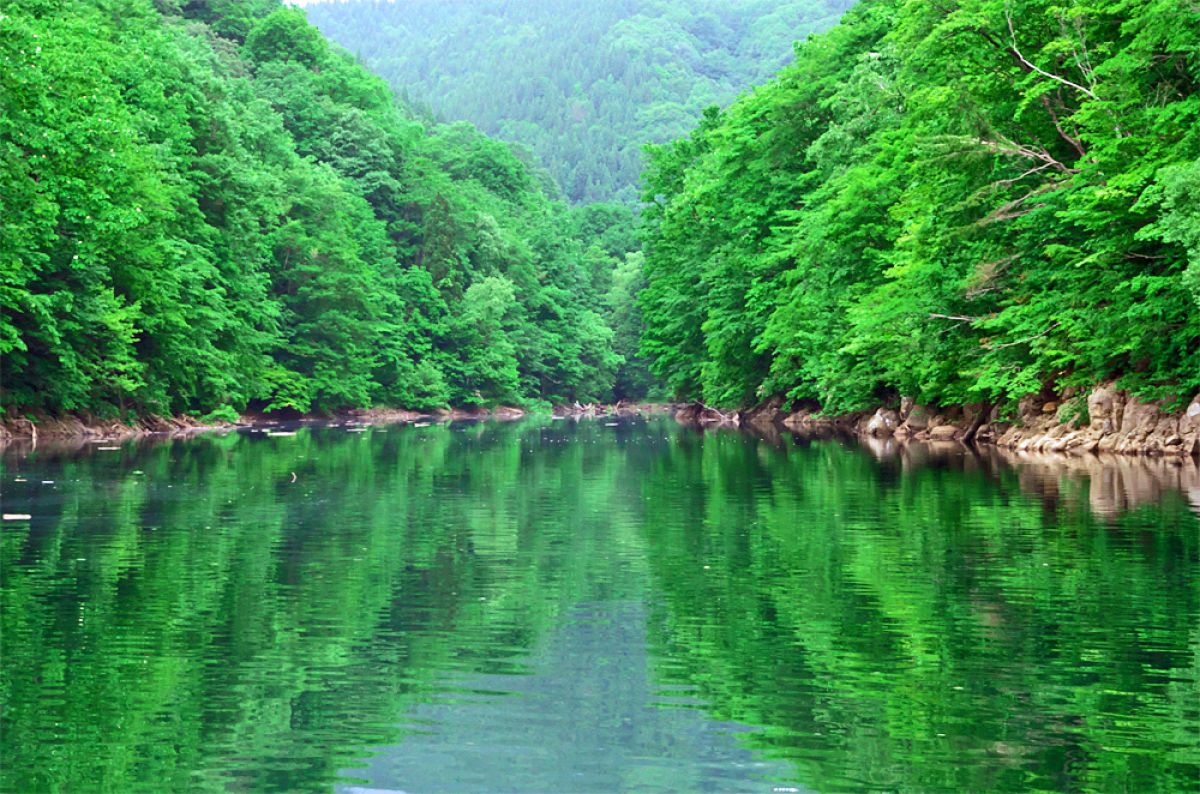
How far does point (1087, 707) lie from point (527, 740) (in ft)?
10.7

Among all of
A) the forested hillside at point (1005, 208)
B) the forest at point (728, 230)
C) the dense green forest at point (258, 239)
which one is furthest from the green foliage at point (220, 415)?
the forested hillside at point (1005, 208)

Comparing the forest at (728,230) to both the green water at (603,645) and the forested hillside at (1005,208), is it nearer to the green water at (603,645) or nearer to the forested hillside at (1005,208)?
the forested hillside at (1005,208)

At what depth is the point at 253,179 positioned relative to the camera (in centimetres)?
6912

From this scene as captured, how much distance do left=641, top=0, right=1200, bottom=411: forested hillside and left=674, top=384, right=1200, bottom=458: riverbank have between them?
0.68 metres

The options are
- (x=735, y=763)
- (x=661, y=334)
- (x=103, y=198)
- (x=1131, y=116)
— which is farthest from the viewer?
(x=661, y=334)

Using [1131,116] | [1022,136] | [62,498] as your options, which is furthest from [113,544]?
[1022,136]

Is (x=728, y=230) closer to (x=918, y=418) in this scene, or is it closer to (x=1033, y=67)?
(x=918, y=418)

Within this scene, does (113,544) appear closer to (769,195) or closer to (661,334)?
(769,195)

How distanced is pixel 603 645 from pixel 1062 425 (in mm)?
30548

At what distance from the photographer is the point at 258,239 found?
7462 centimetres

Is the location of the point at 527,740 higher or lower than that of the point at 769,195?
lower

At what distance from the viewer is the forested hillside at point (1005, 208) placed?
1304 inches

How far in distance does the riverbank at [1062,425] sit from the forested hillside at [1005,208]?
675 millimetres

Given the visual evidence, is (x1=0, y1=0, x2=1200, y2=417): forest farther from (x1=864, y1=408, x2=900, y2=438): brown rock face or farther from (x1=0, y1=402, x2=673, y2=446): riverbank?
(x1=864, y1=408, x2=900, y2=438): brown rock face
